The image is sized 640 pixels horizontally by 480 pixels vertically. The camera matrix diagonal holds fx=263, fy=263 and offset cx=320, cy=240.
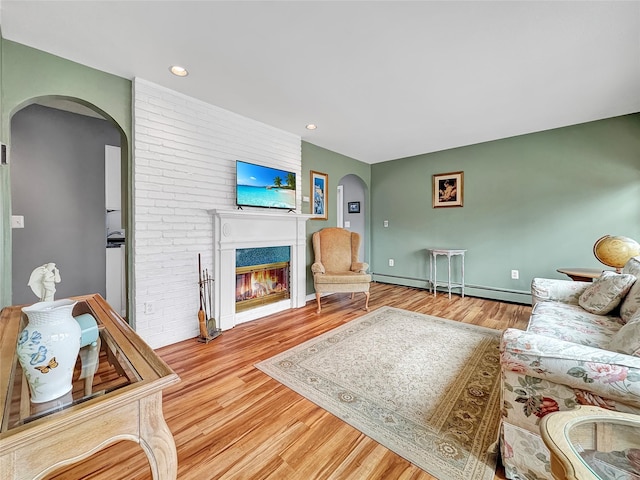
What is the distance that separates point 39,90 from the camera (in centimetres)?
196

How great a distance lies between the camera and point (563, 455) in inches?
24.5

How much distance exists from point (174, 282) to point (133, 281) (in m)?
0.33

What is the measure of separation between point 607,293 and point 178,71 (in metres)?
3.75

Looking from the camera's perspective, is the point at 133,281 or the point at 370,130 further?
the point at 370,130

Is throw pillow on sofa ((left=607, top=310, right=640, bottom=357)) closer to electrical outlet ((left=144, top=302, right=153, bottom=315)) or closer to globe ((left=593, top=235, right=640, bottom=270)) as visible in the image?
globe ((left=593, top=235, right=640, bottom=270))

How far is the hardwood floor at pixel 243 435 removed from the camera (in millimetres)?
1185

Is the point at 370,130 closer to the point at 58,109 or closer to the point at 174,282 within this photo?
the point at 174,282

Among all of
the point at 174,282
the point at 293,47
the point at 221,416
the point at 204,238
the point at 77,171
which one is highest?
the point at 293,47

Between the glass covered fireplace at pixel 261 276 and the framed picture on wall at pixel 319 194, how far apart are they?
0.88 meters

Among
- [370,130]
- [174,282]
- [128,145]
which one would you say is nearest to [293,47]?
[128,145]

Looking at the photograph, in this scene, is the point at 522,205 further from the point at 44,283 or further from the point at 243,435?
the point at 44,283

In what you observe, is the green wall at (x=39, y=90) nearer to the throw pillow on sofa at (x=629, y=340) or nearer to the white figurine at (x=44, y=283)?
the white figurine at (x=44, y=283)

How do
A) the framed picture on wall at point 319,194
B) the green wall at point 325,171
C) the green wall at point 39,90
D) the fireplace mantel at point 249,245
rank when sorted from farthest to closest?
the framed picture on wall at point 319,194
the green wall at point 325,171
the fireplace mantel at point 249,245
the green wall at point 39,90

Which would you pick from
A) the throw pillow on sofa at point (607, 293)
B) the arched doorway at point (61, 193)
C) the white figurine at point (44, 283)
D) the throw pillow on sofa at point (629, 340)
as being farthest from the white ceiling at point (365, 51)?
the throw pillow on sofa at point (629, 340)
